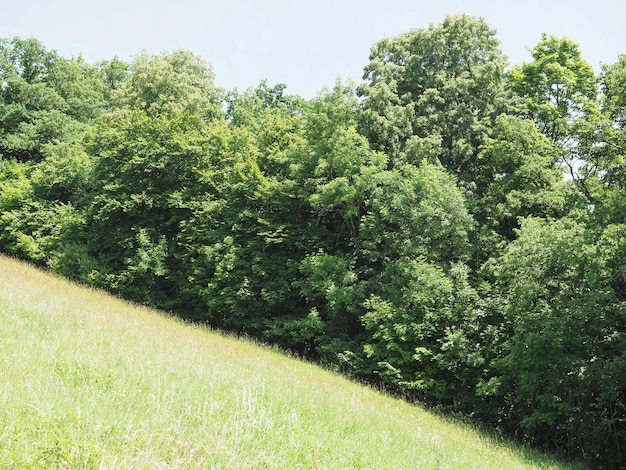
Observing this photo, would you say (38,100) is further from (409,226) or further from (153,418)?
(153,418)

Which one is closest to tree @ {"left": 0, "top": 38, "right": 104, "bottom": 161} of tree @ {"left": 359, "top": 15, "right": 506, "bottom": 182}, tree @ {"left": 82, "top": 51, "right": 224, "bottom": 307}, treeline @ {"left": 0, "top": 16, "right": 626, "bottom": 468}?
treeline @ {"left": 0, "top": 16, "right": 626, "bottom": 468}

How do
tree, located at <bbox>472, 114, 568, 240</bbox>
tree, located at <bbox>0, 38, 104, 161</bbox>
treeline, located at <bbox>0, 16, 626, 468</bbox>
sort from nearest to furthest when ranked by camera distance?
treeline, located at <bbox>0, 16, 626, 468</bbox>, tree, located at <bbox>472, 114, 568, 240</bbox>, tree, located at <bbox>0, 38, 104, 161</bbox>

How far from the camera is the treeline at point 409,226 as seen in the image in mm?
13180

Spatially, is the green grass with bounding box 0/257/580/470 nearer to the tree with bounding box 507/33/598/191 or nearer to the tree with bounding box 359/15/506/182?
the tree with bounding box 359/15/506/182

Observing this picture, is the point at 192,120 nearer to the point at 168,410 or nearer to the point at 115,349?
the point at 115,349

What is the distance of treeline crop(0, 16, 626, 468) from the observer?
13.2m

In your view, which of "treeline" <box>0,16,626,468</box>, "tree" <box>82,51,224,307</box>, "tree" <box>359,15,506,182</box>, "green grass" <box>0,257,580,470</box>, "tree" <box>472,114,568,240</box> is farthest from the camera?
"tree" <box>82,51,224,307</box>

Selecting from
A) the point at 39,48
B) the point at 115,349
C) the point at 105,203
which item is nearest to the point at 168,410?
the point at 115,349

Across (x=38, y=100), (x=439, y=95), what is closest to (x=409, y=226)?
(x=439, y=95)

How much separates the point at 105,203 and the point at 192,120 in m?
7.10

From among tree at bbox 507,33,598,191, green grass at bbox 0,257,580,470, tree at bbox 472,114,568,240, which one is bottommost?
green grass at bbox 0,257,580,470

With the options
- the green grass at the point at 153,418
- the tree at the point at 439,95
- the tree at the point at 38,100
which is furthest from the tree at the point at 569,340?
the tree at the point at 38,100

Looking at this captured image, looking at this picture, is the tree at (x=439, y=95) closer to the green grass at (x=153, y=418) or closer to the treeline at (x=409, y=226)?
the treeline at (x=409, y=226)

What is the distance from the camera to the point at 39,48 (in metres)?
43.6
